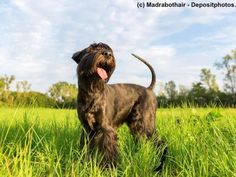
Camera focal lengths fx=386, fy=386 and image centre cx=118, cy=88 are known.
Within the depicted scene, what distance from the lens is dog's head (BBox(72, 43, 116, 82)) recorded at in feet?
18.7

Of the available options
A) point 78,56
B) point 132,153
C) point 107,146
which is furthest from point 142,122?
point 78,56

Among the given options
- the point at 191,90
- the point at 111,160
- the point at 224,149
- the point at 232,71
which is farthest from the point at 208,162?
the point at 232,71

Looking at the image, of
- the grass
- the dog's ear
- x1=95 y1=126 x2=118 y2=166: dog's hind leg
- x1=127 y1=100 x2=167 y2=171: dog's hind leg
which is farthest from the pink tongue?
x1=127 y1=100 x2=167 y2=171: dog's hind leg

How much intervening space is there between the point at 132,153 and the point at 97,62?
1.70 metres

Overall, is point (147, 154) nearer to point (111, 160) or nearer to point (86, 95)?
point (111, 160)

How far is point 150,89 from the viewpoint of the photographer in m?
7.80

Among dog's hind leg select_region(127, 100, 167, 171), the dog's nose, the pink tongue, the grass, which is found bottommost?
the grass

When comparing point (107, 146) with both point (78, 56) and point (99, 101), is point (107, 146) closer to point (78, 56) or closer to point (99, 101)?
point (99, 101)

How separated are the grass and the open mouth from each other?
1.16 meters

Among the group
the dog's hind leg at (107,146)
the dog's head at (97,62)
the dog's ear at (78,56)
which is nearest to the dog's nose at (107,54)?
the dog's head at (97,62)

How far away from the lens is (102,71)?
234 inches

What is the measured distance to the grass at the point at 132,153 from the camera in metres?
4.54

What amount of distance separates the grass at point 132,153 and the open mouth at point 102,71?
1161mm

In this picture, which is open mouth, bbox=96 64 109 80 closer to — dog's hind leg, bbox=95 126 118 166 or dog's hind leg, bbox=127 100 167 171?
dog's hind leg, bbox=95 126 118 166
